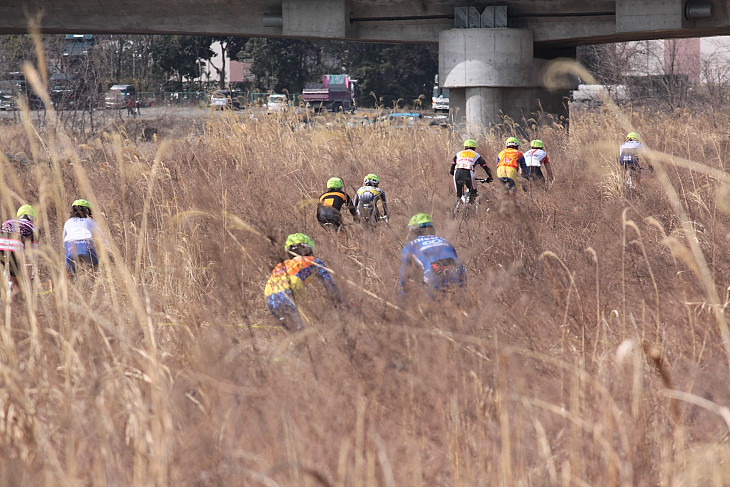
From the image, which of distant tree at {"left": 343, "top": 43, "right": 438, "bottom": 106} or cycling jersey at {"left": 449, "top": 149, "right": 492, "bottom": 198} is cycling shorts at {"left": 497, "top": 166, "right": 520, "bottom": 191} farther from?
distant tree at {"left": 343, "top": 43, "right": 438, "bottom": 106}

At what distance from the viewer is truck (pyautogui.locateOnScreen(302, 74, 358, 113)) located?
160ft

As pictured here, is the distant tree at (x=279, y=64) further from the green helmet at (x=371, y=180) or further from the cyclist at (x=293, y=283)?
the cyclist at (x=293, y=283)

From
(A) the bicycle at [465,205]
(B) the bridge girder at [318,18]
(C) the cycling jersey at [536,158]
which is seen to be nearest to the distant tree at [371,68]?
(B) the bridge girder at [318,18]

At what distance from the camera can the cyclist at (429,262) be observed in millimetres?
4833

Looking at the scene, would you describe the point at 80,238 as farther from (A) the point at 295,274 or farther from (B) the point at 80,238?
(A) the point at 295,274

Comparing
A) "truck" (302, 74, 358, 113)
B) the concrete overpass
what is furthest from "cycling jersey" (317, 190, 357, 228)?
"truck" (302, 74, 358, 113)

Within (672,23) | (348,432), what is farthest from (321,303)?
(672,23)

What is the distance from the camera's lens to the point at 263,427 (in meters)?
3.44

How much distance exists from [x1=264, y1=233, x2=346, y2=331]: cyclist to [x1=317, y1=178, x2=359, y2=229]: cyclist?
3.18 m

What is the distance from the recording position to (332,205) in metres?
10.6

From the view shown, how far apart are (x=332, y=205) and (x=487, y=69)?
9951 mm

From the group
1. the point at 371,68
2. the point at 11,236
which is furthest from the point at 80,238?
the point at 371,68

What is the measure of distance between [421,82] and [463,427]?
168ft

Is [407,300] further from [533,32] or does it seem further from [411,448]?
[533,32]
